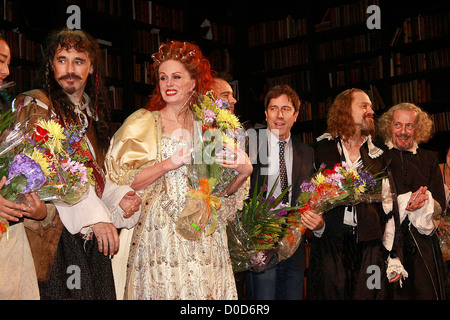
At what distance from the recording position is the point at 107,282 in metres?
2.56

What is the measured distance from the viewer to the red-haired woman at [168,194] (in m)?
2.55

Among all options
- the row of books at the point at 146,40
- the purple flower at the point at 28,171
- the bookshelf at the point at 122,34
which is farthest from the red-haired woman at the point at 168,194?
the row of books at the point at 146,40

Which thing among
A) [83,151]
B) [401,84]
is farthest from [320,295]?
[401,84]

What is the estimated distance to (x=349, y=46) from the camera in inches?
261

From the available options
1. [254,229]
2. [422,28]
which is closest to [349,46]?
[422,28]

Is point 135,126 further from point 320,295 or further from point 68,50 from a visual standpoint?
point 320,295

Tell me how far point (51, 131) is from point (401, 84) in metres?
4.78

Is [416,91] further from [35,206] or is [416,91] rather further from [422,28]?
[35,206]

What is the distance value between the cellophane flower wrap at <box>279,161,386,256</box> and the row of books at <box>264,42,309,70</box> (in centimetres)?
374

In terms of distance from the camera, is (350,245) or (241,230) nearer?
(241,230)

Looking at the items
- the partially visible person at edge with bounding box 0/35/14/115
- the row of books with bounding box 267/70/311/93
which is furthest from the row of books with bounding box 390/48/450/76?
the partially visible person at edge with bounding box 0/35/14/115

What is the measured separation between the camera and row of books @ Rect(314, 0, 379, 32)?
646 centimetres

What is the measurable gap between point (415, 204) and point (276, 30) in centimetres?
380

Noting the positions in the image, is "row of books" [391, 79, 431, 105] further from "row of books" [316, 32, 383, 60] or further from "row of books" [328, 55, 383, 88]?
"row of books" [316, 32, 383, 60]
